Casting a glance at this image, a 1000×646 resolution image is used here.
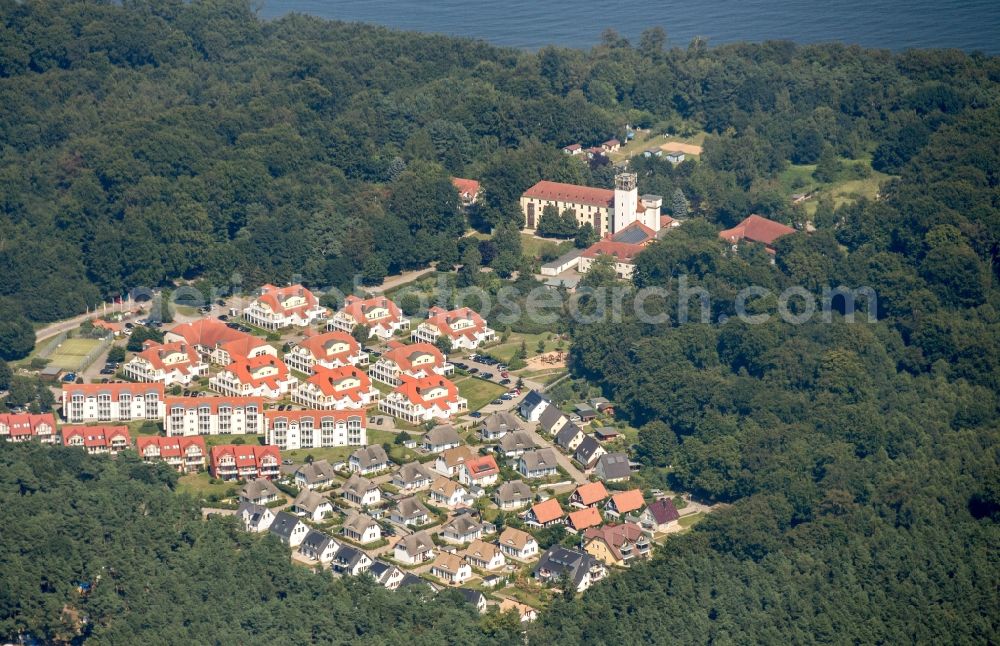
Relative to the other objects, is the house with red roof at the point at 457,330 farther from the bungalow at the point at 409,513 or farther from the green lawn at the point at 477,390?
the bungalow at the point at 409,513

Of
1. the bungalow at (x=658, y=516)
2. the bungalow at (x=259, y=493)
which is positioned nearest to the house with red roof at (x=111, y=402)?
the bungalow at (x=259, y=493)

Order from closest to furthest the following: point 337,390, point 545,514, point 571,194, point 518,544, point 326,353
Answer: point 518,544, point 545,514, point 337,390, point 326,353, point 571,194

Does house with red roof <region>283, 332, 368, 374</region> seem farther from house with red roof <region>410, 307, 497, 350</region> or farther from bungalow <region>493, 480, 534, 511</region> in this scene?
bungalow <region>493, 480, 534, 511</region>

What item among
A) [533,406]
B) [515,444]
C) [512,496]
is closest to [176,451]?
[515,444]

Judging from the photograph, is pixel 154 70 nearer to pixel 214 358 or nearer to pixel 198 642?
pixel 214 358

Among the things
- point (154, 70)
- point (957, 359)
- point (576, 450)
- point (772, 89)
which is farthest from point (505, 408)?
point (154, 70)

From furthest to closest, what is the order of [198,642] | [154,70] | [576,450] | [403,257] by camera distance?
[154,70] < [403,257] < [576,450] < [198,642]

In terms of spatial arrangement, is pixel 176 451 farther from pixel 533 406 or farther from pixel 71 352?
pixel 533 406
